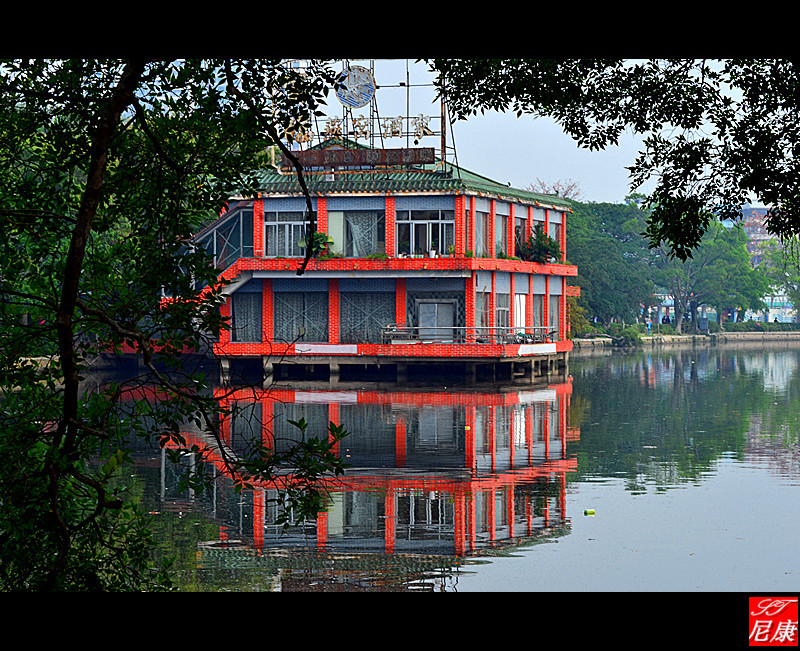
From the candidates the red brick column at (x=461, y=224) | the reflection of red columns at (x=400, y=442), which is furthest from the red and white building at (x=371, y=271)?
the reflection of red columns at (x=400, y=442)

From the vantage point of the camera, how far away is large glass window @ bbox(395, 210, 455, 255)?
45.2m

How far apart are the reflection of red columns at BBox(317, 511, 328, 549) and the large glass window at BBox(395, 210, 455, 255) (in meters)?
31.5

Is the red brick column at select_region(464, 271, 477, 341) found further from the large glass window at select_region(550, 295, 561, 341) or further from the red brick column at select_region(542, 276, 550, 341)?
the large glass window at select_region(550, 295, 561, 341)

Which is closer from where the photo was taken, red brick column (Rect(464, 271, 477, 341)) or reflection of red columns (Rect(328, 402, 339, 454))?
reflection of red columns (Rect(328, 402, 339, 454))

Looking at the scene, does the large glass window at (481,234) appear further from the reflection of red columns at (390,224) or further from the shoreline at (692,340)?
the shoreline at (692,340)

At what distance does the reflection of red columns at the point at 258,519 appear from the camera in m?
12.6

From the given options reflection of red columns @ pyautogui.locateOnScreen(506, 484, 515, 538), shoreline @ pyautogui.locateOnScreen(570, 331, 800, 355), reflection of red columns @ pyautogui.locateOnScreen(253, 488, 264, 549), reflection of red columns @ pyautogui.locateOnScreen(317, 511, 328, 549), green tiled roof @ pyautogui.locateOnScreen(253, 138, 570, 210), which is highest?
green tiled roof @ pyautogui.locateOnScreen(253, 138, 570, 210)

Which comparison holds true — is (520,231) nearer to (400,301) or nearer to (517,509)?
(400,301)

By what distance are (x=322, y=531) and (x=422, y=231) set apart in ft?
108

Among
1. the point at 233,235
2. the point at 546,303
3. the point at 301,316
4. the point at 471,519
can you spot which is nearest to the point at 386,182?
the point at 301,316

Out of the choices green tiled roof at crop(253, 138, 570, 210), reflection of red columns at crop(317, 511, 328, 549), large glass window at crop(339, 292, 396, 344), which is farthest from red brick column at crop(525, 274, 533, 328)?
reflection of red columns at crop(317, 511, 328, 549)

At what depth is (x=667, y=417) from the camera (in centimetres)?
2947
